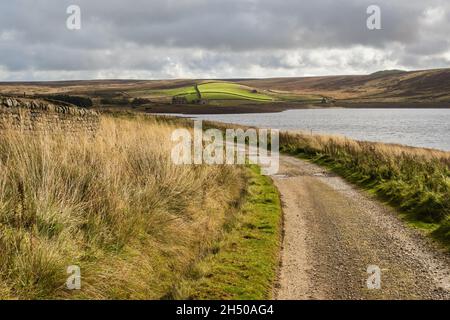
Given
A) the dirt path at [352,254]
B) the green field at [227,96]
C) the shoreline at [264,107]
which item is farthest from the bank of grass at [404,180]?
the green field at [227,96]

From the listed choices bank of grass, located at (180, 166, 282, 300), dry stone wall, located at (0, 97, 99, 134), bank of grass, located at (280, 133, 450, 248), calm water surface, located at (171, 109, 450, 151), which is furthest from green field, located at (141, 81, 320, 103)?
bank of grass, located at (180, 166, 282, 300)

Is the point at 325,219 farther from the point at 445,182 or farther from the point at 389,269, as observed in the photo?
the point at 445,182

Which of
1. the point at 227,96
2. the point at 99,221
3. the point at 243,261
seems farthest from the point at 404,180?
the point at 227,96

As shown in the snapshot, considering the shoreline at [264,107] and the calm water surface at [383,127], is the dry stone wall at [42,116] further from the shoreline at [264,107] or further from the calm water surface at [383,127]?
the shoreline at [264,107]

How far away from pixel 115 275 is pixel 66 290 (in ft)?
2.50

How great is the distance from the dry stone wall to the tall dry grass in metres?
1.51

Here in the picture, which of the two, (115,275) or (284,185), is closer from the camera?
(115,275)

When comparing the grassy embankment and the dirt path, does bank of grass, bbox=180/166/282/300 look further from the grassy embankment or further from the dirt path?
the dirt path

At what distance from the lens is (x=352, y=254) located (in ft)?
25.9

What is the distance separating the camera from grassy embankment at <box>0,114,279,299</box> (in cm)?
555

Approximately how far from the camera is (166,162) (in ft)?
35.4

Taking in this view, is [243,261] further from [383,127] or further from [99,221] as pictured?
[383,127]
